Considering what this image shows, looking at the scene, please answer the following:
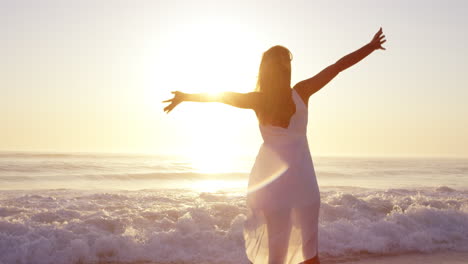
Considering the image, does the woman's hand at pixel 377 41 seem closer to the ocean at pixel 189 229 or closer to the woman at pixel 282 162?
the woman at pixel 282 162

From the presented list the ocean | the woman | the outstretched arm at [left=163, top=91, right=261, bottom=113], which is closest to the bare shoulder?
the woman

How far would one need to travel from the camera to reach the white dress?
3.61 m

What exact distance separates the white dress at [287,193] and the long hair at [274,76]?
0.13 m

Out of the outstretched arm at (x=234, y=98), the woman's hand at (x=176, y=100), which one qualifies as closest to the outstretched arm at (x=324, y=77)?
the outstretched arm at (x=234, y=98)

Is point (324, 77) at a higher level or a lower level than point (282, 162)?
higher

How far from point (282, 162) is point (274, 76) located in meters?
0.66

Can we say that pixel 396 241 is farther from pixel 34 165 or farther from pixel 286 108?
pixel 34 165

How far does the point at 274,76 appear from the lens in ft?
11.3

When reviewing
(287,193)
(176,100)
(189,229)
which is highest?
(176,100)

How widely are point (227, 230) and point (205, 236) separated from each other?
55 cm

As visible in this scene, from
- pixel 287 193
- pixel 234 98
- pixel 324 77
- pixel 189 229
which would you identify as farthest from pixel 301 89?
pixel 189 229

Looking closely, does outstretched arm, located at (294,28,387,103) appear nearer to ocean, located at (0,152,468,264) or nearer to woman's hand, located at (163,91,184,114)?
woman's hand, located at (163,91,184,114)

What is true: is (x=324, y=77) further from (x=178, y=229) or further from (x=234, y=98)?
(x=178, y=229)

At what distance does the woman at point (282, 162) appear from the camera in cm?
348
